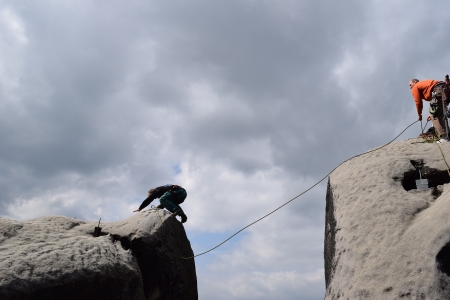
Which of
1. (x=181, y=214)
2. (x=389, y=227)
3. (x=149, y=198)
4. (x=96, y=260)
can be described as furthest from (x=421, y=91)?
(x=96, y=260)

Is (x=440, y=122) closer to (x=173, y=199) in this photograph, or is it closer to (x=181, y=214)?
(x=181, y=214)

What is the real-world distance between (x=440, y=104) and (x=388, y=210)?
3.96m

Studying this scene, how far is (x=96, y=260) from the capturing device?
726 centimetres

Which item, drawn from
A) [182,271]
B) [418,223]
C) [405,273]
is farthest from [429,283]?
[182,271]

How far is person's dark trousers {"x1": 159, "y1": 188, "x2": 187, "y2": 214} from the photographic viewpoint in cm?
1062

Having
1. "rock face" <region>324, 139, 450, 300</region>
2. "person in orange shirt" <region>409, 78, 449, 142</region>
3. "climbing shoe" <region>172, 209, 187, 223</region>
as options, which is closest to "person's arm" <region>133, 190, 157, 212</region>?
"climbing shoe" <region>172, 209, 187, 223</region>

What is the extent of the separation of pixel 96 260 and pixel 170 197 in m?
3.74

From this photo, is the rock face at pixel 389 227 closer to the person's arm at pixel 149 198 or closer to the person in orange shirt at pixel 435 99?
the person in orange shirt at pixel 435 99

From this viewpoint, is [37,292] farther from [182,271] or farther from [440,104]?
[440,104]

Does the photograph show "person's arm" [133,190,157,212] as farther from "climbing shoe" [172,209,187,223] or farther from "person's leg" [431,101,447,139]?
"person's leg" [431,101,447,139]

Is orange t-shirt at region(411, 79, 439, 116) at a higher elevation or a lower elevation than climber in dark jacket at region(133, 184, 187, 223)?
higher

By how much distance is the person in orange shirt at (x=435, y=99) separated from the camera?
8.93 m

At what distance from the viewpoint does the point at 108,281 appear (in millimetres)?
7188

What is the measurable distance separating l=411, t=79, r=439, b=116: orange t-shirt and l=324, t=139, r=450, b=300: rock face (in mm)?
1598
